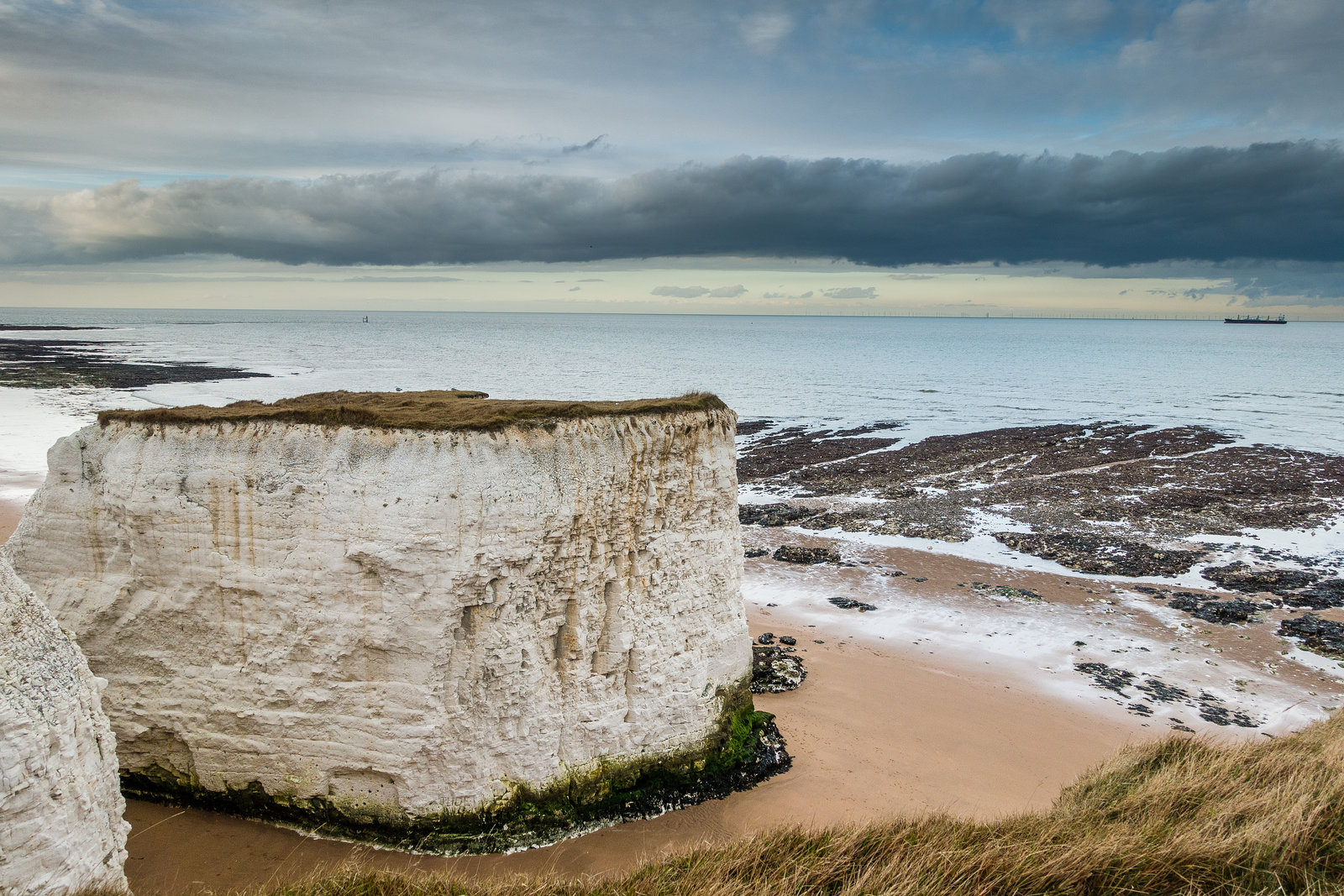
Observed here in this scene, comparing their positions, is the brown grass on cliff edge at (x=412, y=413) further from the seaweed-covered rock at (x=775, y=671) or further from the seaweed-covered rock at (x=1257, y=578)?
the seaweed-covered rock at (x=1257, y=578)

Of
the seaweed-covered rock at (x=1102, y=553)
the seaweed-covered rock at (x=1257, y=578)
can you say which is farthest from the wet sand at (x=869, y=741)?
the seaweed-covered rock at (x=1257, y=578)

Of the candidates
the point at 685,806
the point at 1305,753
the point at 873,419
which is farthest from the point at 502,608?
the point at 873,419

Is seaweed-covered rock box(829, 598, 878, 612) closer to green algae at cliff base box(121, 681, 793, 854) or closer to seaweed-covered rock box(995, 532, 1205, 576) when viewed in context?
seaweed-covered rock box(995, 532, 1205, 576)

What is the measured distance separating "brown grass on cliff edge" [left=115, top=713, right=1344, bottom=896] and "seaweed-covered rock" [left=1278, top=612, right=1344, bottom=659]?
9357 millimetres

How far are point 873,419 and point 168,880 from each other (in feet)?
148

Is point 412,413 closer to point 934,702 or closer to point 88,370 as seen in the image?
point 934,702

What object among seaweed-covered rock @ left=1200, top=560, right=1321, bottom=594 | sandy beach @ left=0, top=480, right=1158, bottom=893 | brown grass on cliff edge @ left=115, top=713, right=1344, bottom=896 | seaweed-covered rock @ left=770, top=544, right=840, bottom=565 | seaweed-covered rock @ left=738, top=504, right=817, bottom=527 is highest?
Answer: brown grass on cliff edge @ left=115, top=713, right=1344, bottom=896

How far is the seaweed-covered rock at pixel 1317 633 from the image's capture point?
1588 cm

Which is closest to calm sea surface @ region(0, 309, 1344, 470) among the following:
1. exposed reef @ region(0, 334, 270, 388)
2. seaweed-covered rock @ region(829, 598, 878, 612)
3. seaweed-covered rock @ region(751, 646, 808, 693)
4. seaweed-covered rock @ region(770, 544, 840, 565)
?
exposed reef @ region(0, 334, 270, 388)

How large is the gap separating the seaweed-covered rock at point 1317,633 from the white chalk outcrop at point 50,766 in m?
19.7

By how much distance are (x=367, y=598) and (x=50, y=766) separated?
123 inches

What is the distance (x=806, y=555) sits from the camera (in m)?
21.8

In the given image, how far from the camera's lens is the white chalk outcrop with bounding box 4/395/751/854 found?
884 cm

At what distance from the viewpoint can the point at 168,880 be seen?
28.0ft
